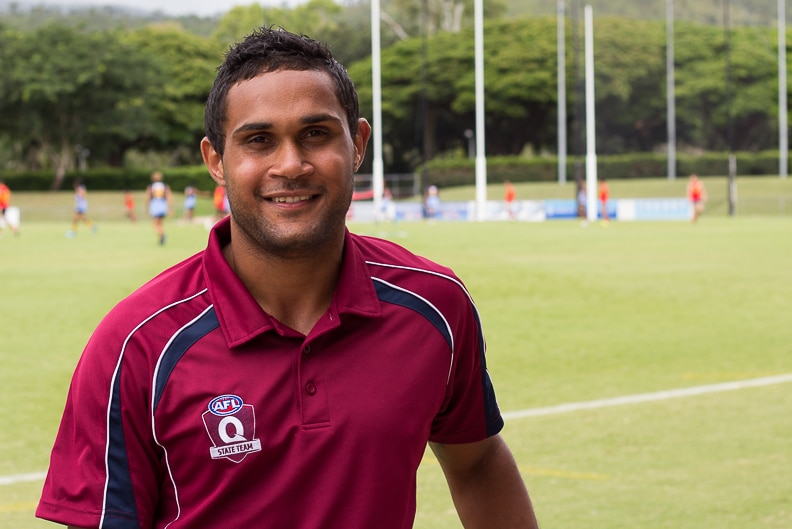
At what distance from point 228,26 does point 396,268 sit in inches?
4733

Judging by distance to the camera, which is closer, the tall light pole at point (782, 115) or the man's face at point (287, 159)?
the man's face at point (287, 159)

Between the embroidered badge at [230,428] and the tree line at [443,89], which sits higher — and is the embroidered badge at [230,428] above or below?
below

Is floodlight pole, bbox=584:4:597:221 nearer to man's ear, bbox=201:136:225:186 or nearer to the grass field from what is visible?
the grass field

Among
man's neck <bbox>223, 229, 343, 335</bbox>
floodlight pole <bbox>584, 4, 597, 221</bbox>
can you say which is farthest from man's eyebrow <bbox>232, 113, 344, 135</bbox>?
floodlight pole <bbox>584, 4, 597, 221</bbox>

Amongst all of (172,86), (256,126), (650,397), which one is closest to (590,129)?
(172,86)

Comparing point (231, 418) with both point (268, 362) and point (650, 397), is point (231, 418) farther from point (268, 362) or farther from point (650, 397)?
point (650, 397)

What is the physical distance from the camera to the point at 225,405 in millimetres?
2533

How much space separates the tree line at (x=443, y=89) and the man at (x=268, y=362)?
5344 cm

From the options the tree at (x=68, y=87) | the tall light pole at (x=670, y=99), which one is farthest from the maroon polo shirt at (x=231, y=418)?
the tree at (x=68, y=87)

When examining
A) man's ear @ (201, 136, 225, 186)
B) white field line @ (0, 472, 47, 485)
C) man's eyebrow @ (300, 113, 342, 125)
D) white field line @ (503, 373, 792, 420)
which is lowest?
white field line @ (503, 373, 792, 420)

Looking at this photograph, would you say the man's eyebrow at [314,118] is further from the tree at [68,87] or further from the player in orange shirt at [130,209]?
the tree at [68,87]

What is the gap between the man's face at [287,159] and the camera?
2.62 m

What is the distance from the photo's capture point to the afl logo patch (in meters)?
2.53

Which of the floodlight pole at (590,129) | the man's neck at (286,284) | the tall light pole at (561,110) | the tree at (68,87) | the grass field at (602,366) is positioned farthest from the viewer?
the tree at (68,87)
